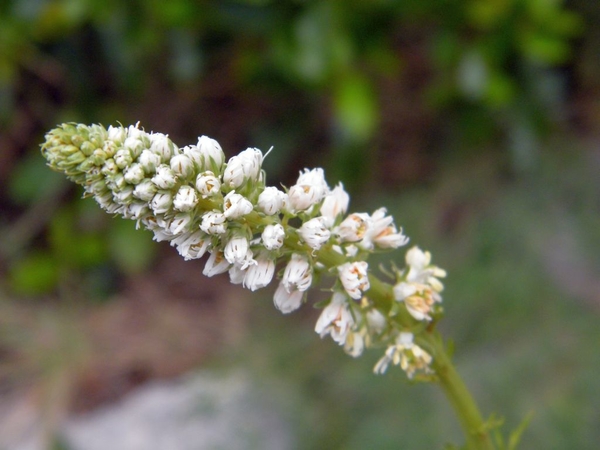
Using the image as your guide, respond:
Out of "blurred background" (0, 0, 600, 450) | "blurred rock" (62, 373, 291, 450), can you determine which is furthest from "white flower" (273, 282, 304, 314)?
"blurred rock" (62, 373, 291, 450)

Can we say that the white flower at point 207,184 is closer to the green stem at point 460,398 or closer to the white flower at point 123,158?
the white flower at point 123,158

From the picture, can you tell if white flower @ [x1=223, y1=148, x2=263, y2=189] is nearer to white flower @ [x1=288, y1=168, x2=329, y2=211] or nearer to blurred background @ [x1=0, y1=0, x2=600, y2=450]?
white flower @ [x1=288, y1=168, x2=329, y2=211]

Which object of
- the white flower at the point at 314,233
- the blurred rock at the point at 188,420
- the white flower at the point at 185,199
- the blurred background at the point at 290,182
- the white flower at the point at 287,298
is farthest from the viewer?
the blurred rock at the point at 188,420

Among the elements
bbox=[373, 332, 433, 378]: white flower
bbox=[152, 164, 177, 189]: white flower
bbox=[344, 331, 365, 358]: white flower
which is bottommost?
bbox=[373, 332, 433, 378]: white flower

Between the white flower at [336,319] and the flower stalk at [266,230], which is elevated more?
the flower stalk at [266,230]

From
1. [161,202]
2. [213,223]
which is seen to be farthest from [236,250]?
[161,202]

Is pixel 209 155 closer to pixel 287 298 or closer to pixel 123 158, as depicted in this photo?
pixel 123 158

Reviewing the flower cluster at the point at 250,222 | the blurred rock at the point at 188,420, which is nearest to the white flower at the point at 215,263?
the flower cluster at the point at 250,222
